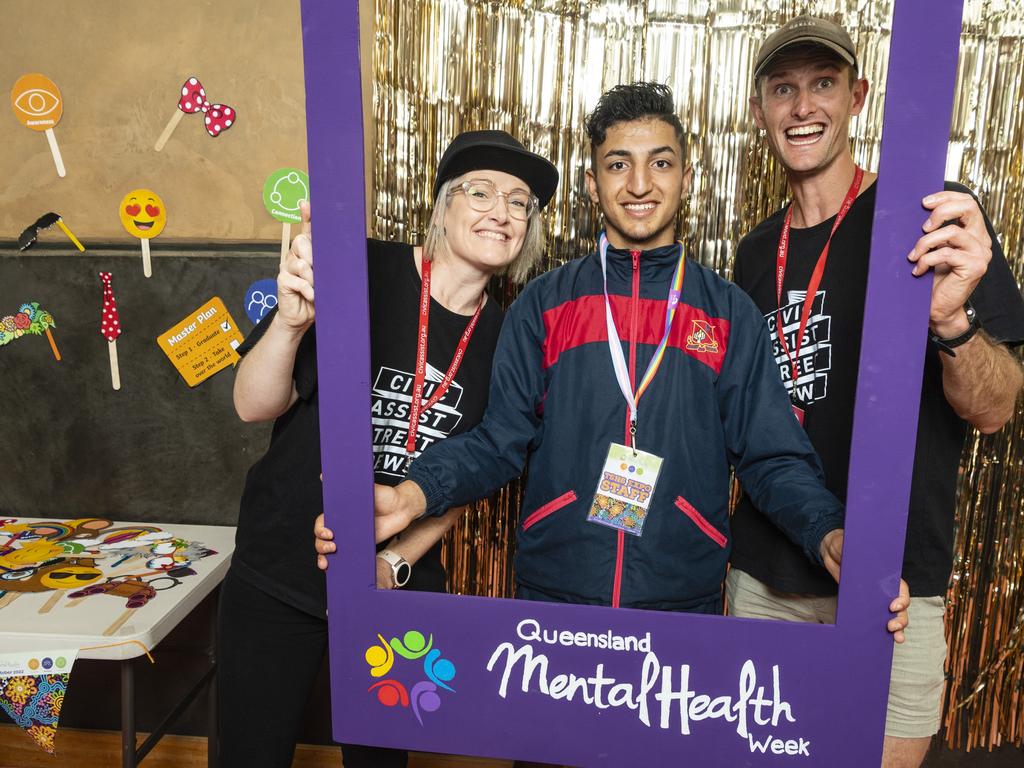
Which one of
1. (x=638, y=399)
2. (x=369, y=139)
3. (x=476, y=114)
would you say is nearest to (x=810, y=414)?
(x=638, y=399)

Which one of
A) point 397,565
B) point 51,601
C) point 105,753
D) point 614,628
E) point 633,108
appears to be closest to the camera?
point 614,628

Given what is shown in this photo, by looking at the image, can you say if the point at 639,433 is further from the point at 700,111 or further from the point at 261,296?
the point at 261,296

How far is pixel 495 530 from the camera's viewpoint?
196cm

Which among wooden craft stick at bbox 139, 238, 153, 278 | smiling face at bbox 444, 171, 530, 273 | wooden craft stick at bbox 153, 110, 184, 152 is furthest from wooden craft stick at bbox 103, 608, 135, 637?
wooden craft stick at bbox 153, 110, 184, 152

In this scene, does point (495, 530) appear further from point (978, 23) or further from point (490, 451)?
point (978, 23)

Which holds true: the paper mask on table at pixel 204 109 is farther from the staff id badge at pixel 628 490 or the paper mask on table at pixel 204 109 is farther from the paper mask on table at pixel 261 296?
the staff id badge at pixel 628 490

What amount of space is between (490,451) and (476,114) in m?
1.03

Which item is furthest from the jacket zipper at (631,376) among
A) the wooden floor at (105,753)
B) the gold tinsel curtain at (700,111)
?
the wooden floor at (105,753)

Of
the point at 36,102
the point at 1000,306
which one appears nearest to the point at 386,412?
the point at 1000,306

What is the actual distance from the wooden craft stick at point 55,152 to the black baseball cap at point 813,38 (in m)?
1.78

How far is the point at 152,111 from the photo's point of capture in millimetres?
1909

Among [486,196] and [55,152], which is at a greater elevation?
[55,152]

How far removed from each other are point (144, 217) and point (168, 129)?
0.79 ft

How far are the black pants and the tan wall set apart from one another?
102 centimetres
